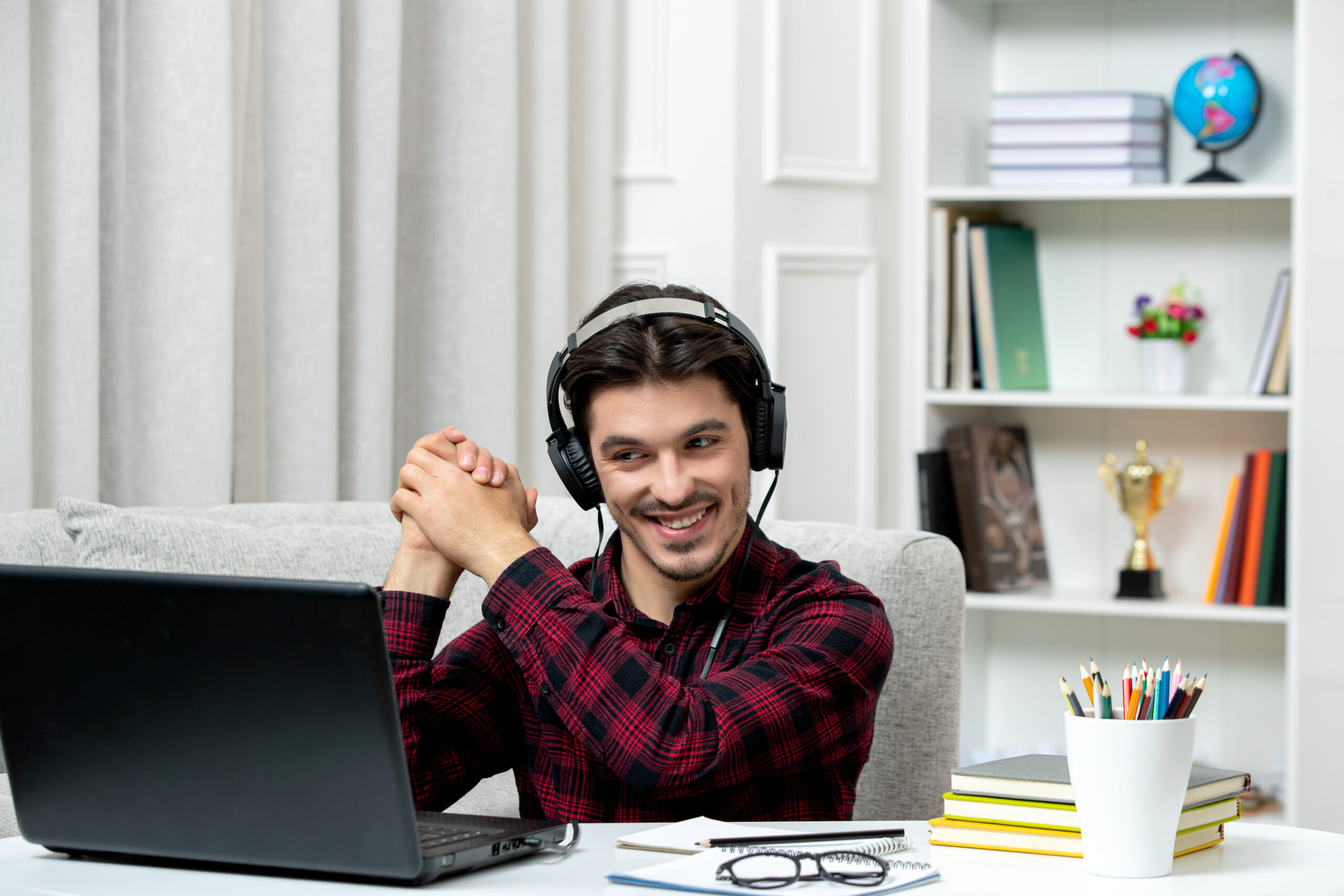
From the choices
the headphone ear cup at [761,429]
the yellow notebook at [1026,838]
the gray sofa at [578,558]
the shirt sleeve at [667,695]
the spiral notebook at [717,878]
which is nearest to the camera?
the spiral notebook at [717,878]

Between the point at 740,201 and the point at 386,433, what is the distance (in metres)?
0.83

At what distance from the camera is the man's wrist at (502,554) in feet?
3.67

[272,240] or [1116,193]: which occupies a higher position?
[1116,193]

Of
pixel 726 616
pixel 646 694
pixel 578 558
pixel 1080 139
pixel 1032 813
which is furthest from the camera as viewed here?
pixel 1080 139

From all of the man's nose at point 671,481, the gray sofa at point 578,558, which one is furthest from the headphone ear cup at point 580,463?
the gray sofa at point 578,558

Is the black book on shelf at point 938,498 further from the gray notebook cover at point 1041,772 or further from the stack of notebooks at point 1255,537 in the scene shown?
the gray notebook cover at point 1041,772

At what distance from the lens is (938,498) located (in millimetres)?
2811

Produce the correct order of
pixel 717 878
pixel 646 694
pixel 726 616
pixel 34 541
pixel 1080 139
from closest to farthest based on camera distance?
1. pixel 717 878
2. pixel 646 694
3. pixel 726 616
4. pixel 34 541
5. pixel 1080 139

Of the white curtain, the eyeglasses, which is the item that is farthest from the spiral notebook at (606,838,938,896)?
the white curtain

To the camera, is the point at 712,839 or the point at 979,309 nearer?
the point at 712,839

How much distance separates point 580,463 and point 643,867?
1.74 feet

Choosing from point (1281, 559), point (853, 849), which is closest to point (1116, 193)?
point (1281, 559)

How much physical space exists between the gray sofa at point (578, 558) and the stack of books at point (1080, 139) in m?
1.35

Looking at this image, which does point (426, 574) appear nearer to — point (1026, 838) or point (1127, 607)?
point (1026, 838)
